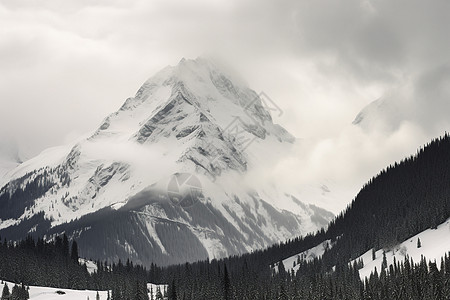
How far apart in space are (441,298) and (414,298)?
7651mm

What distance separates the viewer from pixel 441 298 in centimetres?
A: 19975

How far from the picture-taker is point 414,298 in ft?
656
